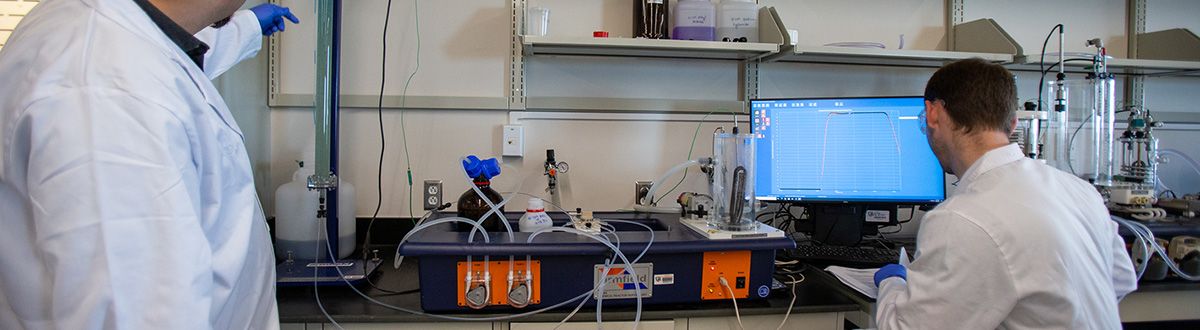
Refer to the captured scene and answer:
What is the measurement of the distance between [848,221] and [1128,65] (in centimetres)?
103

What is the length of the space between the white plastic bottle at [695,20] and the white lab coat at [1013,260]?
36.8 inches

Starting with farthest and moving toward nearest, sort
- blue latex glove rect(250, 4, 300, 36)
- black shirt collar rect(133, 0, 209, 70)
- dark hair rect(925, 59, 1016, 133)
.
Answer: blue latex glove rect(250, 4, 300, 36)
dark hair rect(925, 59, 1016, 133)
black shirt collar rect(133, 0, 209, 70)

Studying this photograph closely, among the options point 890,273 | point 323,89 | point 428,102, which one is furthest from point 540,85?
point 890,273

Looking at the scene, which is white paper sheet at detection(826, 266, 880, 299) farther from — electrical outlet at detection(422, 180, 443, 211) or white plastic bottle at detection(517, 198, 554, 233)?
electrical outlet at detection(422, 180, 443, 211)

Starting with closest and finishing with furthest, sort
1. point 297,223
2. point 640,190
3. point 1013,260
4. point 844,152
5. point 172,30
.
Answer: point 172,30
point 1013,260
point 297,223
point 844,152
point 640,190

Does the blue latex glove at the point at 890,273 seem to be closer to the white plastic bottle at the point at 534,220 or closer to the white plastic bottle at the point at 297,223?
the white plastic bottle at the point at 534,220

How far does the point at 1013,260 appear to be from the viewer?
0.91 metres

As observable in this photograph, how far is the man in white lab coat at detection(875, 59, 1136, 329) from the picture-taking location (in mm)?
904

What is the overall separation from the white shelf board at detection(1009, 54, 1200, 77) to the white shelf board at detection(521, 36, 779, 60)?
83 cm

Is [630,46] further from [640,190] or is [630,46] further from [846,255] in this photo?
[846,255]

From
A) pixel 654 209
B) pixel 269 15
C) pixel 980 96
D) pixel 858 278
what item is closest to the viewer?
pixel 980 96

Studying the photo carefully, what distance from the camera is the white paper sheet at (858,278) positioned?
134cm

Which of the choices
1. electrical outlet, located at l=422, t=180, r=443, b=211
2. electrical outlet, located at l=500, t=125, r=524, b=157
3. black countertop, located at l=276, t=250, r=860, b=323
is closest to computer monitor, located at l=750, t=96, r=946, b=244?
black countertop, located at l=276, t=250, r=860, b=323

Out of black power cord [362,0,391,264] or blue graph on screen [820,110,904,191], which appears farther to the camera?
black power cord [362,0,391,264]
